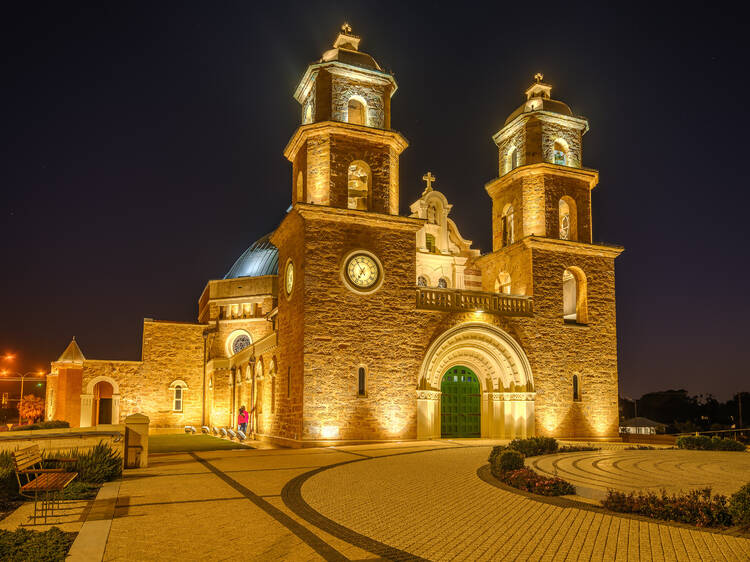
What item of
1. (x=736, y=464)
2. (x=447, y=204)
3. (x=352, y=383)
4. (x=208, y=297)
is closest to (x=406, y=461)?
(x=352, y=383)

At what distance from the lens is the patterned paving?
11.3 metres

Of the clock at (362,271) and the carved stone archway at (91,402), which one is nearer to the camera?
the clock at (362,271)

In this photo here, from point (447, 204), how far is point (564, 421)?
12.0 m

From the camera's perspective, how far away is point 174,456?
18.1 m

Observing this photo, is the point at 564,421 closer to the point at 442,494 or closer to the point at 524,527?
the point at 442,494

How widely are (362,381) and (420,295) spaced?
399 centimetres

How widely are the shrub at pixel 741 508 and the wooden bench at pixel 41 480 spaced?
881cm

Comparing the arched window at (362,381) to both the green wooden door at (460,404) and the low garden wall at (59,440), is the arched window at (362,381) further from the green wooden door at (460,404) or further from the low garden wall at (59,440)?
the low garden wall at (59,440)

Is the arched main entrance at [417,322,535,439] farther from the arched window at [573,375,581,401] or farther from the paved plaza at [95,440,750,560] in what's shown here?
the paved plaza at [95,440,750,560]

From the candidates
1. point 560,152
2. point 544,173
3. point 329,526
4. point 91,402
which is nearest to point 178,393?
point 91,402

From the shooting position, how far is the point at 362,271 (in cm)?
2292

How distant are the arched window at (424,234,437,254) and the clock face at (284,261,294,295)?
8877mm

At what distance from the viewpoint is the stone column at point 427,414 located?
23.0 metres

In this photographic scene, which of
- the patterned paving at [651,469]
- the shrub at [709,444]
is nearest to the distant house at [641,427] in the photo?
the shrub at [709,444]
